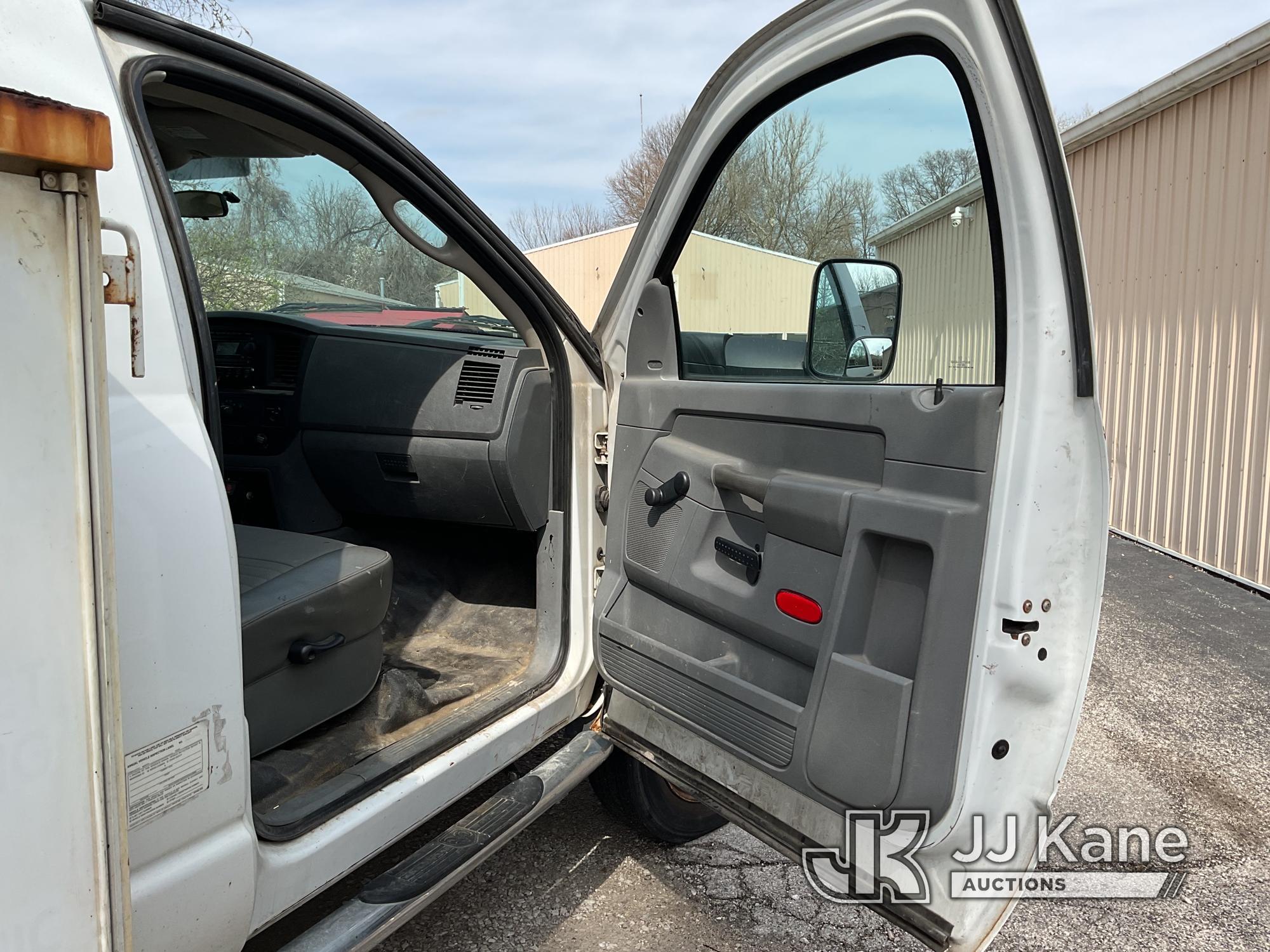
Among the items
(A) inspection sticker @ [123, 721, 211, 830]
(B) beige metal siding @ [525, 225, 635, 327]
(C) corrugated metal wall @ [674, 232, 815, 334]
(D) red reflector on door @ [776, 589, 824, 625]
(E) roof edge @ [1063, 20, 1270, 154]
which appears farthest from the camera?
(B) beige metal siding @ [525, 225, 635, 327]

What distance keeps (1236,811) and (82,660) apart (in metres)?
3.54

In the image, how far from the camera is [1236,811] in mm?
3078

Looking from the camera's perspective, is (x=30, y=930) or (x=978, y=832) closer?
(x=30, y=930)

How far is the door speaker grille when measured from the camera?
2324 millimetres

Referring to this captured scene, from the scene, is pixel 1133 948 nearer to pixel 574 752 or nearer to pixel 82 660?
pixel 574 752

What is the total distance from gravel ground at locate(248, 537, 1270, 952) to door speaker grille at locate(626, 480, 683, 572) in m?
0.99

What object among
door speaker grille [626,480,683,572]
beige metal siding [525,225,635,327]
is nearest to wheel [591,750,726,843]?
door speaker grille [626,480,683,572]

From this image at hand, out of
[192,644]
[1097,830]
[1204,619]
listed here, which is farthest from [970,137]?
[1204,619]

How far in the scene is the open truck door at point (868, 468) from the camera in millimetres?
1544

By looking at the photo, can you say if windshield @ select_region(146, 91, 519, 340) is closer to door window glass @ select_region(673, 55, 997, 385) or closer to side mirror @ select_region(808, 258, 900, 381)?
door window glass @ select_region(673, 55, 997, 385)

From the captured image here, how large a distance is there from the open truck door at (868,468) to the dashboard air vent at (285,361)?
134 centimetres

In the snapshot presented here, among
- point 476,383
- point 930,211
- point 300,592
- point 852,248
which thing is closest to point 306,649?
→ point 300,592

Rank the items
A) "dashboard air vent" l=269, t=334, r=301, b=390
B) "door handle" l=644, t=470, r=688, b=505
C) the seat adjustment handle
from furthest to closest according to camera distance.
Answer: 1. "dashboard air vent" l=269, t=334, r=301, b=390
2. "door handle" l=644, t=470, r=688, b=505
3. the seat adjustment handle

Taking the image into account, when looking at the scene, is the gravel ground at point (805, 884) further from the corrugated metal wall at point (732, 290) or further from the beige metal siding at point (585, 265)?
the beige metal siding at point (585, 265)
